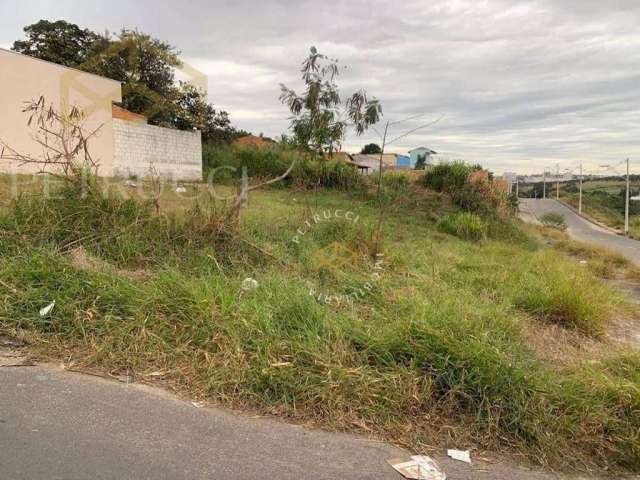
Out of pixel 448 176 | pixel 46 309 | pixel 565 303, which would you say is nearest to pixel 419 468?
pixel 565 303

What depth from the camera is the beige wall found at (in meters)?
9.48

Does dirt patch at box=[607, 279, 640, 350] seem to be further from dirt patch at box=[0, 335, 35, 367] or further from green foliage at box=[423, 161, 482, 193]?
green foliage at box=[423, 161, 482, 193]

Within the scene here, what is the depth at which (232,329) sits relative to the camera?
2.94 meters

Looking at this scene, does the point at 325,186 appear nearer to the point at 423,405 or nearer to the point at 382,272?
the point at 382,272

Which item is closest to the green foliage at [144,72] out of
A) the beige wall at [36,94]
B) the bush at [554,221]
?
the beige wall at [36,94]

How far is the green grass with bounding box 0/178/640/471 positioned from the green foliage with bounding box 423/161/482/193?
8954mm

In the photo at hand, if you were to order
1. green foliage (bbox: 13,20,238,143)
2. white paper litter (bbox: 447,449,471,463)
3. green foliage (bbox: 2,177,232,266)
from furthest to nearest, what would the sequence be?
green foliage (bbox: 13,20,238,143) → green foliage (bbox: 2,177,232,266) → white paper litter (bbox: 447,449,471,463)

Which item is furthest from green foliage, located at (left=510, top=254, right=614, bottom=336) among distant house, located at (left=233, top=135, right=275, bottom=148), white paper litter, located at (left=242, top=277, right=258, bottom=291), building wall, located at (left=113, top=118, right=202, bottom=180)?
distant house, located at (left=233, top=135, right=275, bottom=148)

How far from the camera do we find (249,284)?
373cm

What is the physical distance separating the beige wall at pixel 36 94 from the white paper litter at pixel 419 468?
8.86 metres

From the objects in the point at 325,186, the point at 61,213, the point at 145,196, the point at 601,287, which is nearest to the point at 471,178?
the point at 325,186

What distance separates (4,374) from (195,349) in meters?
1.14

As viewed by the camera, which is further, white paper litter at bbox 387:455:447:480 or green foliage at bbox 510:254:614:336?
green foliage at bbox 510:254:614:336

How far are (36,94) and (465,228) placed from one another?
10.3m
